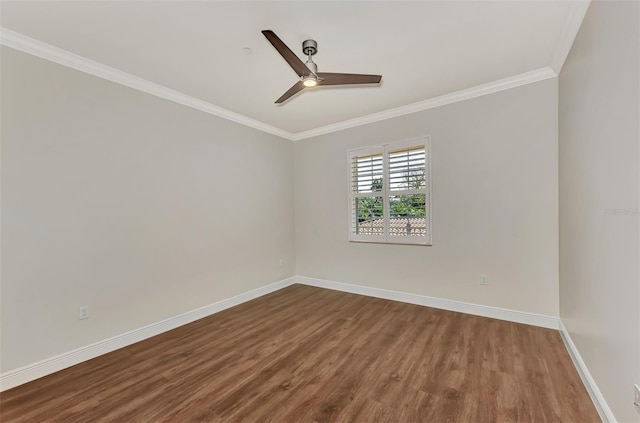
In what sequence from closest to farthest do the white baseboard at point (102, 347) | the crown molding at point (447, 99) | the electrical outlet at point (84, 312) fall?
the white baseboard at point (102, 347)
the electrical outlet at point (84, 312)
the crown molding at point (447, 99)

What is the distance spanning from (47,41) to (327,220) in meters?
3.70

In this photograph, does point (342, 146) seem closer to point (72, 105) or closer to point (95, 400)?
point (72, 105)

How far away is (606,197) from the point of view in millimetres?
1544

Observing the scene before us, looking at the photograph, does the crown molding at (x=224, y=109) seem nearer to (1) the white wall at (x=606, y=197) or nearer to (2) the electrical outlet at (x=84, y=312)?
(1) the white wall at (x=606, y=197)

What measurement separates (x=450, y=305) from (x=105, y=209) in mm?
4059

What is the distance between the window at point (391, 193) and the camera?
3.60 m

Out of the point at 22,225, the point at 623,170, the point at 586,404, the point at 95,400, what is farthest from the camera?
the point at 22,225

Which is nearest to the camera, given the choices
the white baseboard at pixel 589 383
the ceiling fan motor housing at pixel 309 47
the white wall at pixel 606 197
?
the white wall at pixel 606 197

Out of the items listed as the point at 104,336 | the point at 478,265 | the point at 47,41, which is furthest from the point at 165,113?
the point at 478,265

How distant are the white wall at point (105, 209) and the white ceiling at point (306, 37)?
45cm

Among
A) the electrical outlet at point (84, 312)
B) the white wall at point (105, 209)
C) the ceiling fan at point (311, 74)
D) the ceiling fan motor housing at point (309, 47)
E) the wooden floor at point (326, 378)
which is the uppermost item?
the ceiling fan motor housing at point (309, 47)

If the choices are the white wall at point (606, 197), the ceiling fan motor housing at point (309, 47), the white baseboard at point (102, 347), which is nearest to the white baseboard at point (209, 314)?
the white baseboard at point (102, 347)

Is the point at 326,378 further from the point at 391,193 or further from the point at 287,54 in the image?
the point at 391,193

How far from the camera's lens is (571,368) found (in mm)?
2107
